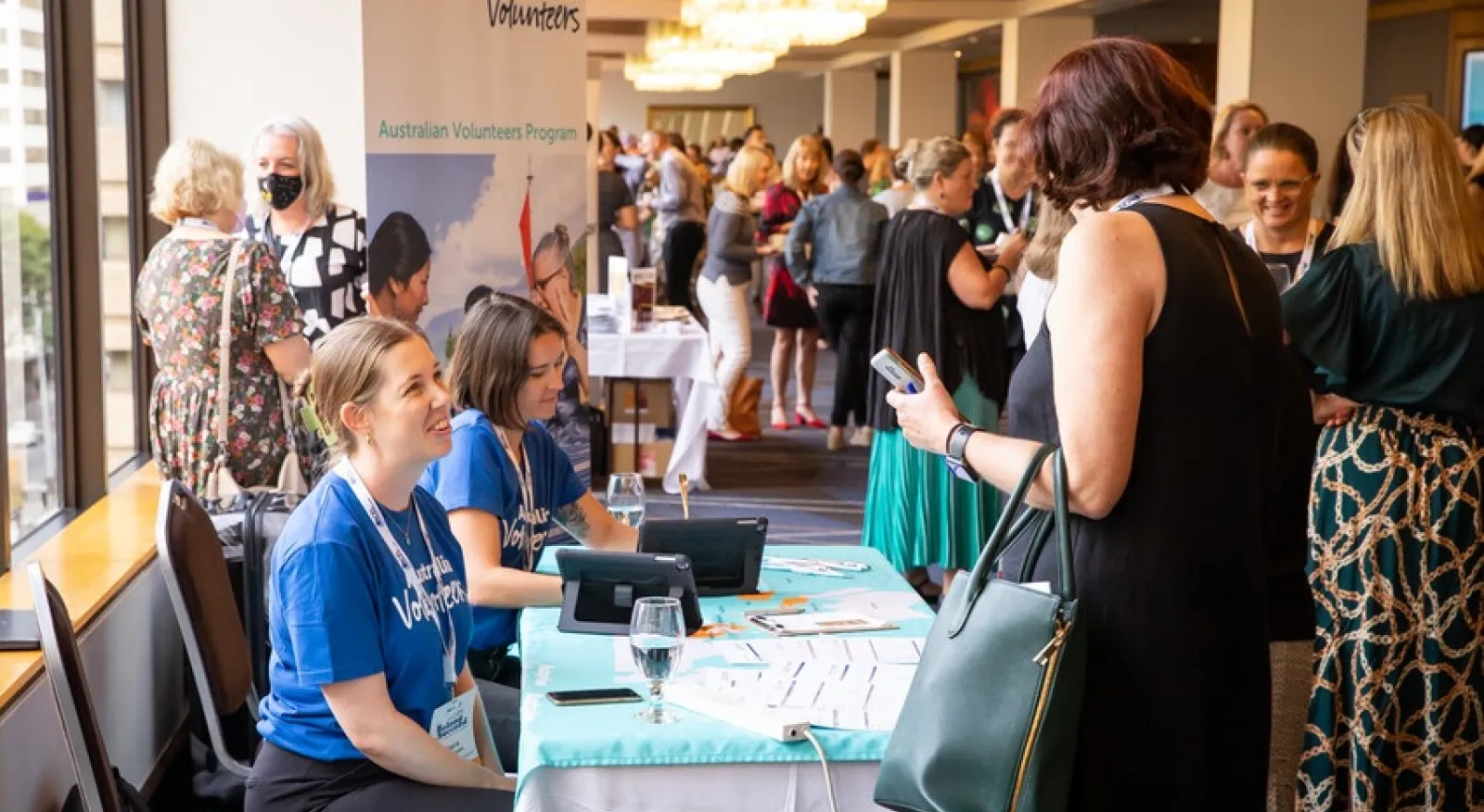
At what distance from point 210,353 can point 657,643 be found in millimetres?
2224

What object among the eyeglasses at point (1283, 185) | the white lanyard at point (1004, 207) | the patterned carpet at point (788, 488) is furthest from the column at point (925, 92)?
the eyeglasses at point (1283, 185)

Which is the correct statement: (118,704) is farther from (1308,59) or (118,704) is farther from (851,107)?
(851,107)

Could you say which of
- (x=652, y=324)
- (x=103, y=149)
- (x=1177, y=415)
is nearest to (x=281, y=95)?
(x=103, y=149)

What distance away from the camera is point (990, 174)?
679cm

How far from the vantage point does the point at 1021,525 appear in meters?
1.88

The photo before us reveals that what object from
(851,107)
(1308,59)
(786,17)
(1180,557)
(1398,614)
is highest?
(851,107)

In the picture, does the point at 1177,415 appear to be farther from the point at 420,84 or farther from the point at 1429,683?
the point at 420,84

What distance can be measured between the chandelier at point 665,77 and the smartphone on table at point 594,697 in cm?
1664

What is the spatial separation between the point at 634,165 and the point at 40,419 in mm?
9655

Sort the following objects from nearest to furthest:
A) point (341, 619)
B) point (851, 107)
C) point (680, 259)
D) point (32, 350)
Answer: point (341, 619)
point (32, 350)
point (680, 259)
point (851, 107)

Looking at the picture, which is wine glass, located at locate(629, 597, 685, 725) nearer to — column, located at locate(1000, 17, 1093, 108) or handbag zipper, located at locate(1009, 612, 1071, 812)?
handbag zipper, located at locate(1009, 612, 1071, 812)

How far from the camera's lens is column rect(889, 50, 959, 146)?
2116 centimetres

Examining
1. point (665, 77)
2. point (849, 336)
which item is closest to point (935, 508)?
point (849, 336)

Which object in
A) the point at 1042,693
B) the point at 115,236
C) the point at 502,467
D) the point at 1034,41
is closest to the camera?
the point at 1042,693
